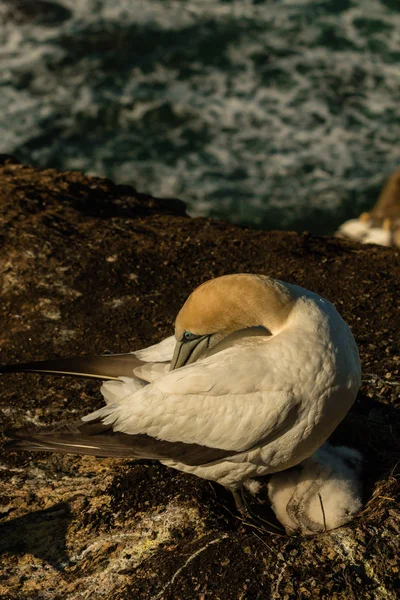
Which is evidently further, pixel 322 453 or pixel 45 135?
pixel 45 135

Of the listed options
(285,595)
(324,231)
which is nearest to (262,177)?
(324,231)

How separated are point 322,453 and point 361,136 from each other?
9.05 m

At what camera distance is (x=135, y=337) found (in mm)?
5789

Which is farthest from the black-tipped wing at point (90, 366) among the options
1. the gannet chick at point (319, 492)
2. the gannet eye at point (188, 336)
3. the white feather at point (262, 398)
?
the gannet chick at point (319, 492)

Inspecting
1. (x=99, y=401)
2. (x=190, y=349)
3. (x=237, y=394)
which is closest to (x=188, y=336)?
(x=190, y=349)

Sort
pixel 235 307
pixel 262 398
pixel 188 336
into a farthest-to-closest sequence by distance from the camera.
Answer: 1. pixel 188 336
2. pixel 235 307
3. pixel 262 398

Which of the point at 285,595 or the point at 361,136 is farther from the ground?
the point at 285,595

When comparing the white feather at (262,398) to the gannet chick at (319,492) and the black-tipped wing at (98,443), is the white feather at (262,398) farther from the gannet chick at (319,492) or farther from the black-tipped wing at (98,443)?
the gannet chick at (319,492)

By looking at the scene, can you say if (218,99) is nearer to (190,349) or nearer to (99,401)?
(99,401)

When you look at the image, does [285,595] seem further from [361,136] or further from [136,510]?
[361,136]

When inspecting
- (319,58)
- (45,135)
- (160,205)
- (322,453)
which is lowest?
(45,135)

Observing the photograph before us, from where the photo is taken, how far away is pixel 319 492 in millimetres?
4438

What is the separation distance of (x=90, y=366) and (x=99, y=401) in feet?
1.58

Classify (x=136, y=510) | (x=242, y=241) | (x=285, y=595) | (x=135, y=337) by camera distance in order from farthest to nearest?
1. (x=242, y=241)
2. (x=135, y=337)
3. (x=136, y=510)
4. (x=285, y=595)
